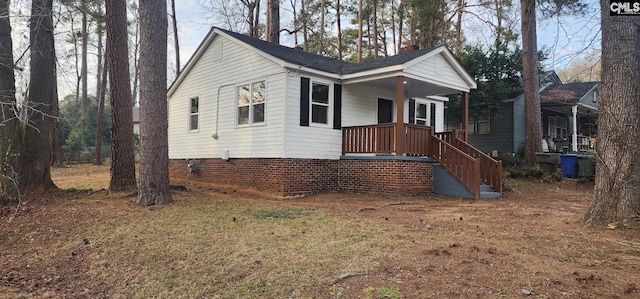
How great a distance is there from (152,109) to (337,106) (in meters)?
5.25

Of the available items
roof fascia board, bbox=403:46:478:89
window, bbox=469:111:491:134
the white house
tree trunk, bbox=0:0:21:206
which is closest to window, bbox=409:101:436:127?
the white house

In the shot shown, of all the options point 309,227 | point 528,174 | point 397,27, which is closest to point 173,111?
point 309,227

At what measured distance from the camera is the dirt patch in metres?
3.71

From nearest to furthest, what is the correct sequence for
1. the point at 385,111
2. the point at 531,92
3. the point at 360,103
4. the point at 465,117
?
1. the point at 360,103
2. the point at 465,117
3. the point at 385,111
4. the point at 531,92

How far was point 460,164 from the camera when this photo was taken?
10133mm

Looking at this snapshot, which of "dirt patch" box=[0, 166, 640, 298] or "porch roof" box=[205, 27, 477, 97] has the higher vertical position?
"porch roof" box=[205, 27, 477, 97]

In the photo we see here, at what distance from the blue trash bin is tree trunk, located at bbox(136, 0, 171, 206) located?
13.8 metres

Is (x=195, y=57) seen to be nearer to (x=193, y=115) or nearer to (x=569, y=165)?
(x=193, y=115)

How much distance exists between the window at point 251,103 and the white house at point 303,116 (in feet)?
0.09

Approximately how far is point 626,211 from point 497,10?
1639 cm

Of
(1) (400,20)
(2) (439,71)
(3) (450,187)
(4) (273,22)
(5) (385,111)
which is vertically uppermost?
(1) (400,20)

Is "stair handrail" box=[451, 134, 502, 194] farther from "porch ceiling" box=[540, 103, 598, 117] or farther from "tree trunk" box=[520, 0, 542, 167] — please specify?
"porch ceiling" box=[540, 103, 598, 117]

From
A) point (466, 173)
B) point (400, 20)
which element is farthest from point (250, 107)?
point (400, 20)

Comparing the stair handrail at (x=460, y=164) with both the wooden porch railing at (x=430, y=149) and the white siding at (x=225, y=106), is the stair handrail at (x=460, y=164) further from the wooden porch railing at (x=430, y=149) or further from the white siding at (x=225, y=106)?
the white siding at (x=225, y=106)
